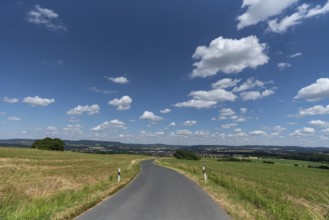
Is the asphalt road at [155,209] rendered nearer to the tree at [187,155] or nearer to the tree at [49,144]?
the tree at [49,144]

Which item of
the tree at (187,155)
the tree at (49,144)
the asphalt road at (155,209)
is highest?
the tree at (49,144)

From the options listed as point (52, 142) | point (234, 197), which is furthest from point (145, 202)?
point (52, 142)

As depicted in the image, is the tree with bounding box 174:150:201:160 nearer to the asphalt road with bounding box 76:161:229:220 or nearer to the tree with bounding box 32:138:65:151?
the tree with bounding box 32:138:65:151

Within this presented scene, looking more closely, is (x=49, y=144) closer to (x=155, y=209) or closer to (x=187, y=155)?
(x=187, y=155)

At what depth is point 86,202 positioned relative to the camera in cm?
1226

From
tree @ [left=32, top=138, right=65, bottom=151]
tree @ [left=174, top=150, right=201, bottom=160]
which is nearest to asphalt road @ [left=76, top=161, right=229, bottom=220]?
tree @ [left=32, top=138, right=65, bottom=151]

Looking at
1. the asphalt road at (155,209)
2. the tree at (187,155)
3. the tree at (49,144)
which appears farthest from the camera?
the tree at (187,155)

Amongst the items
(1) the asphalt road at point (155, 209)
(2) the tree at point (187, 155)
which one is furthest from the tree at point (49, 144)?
(1) the asphalt road at point (155, 209)

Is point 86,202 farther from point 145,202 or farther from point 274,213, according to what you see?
point 274,213

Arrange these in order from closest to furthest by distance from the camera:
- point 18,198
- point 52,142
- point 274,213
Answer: point 274,213 < point 18,198 < point 52,142

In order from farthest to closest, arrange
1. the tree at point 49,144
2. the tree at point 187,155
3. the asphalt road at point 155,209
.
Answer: the tree at point 187,155 < the tree at point 49,144 < the asphalt road at point 155,209

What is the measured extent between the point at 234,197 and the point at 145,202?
449 centimetres

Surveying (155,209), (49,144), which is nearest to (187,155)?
(49,144)

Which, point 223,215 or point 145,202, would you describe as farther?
point 145,202
